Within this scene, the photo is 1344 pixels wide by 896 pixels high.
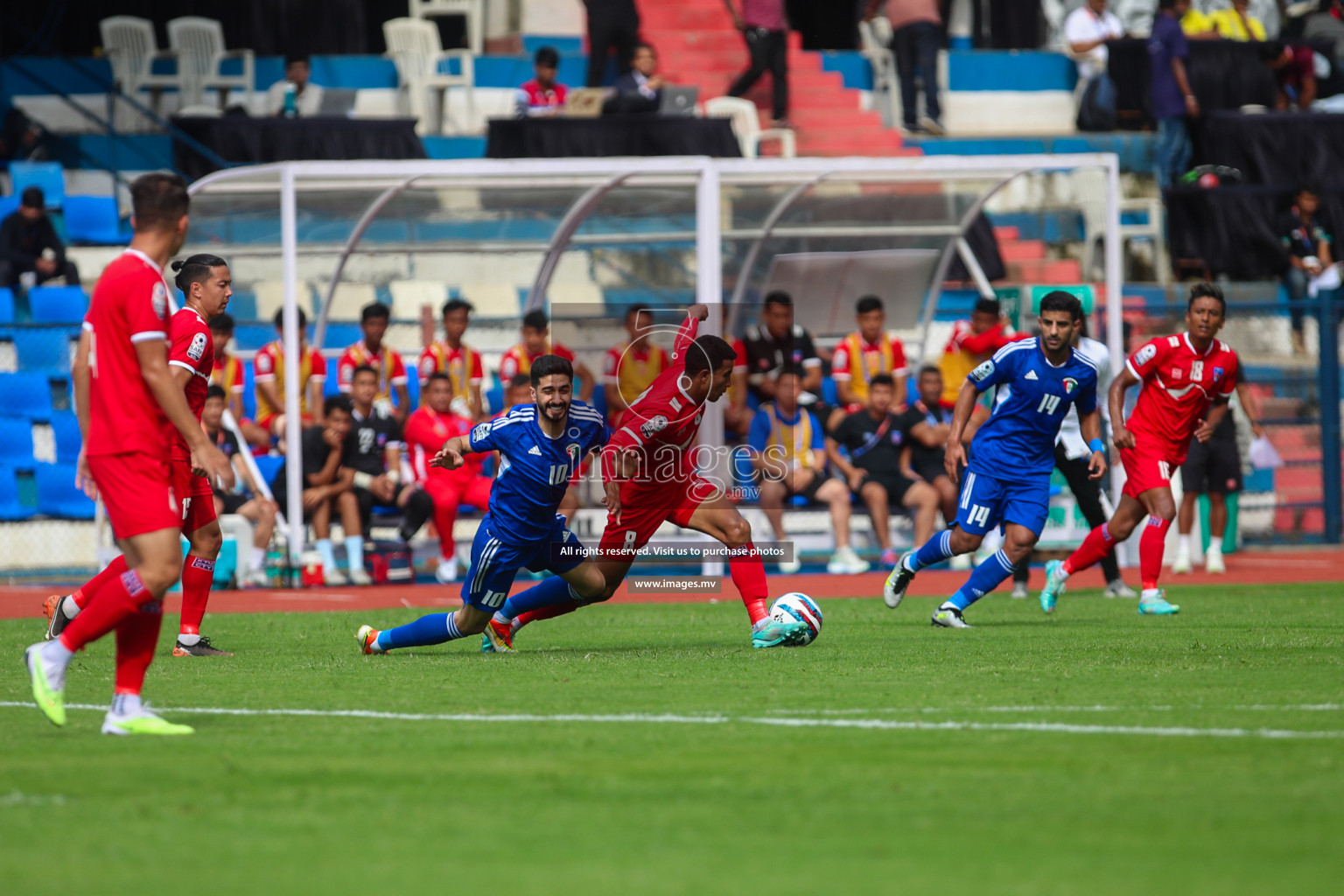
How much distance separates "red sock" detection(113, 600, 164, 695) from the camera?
22.5 ft

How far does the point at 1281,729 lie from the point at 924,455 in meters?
10.8

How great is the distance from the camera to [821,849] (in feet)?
15.6

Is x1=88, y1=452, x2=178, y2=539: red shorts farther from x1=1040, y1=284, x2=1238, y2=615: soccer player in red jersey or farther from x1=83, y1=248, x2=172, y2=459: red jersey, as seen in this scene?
x1=1040, y1=284, x2=1238, y2=615: soccer player in red jersey

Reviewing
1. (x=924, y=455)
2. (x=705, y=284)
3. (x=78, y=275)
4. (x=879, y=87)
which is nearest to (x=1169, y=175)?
(x=879, y=87)

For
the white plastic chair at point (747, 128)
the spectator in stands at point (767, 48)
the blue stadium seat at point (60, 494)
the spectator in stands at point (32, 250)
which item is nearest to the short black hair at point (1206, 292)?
the blue stadium seat at point (60, 494)

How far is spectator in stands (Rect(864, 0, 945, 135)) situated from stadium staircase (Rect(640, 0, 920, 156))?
444mm

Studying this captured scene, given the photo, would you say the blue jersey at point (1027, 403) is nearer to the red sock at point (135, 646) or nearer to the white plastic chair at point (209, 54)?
the red sock at point (135, 646)

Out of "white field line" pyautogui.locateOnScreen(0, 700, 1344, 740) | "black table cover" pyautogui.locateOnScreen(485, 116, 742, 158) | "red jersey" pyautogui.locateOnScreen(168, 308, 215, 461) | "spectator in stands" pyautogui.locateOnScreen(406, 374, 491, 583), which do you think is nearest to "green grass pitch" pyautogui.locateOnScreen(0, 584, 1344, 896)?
"white field line" pyautogui.locateOnScreen(0, 700, 1344, 740)

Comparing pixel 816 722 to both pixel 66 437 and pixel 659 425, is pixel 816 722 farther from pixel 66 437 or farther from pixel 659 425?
pixel 66 437

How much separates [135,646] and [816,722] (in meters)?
2.62

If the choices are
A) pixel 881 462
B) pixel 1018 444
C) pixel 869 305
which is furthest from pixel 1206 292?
pixel 869 305

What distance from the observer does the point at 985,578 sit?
443 inches

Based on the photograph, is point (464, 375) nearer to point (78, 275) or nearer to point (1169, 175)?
point (78, 275)

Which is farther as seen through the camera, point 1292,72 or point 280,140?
point 1292,72
